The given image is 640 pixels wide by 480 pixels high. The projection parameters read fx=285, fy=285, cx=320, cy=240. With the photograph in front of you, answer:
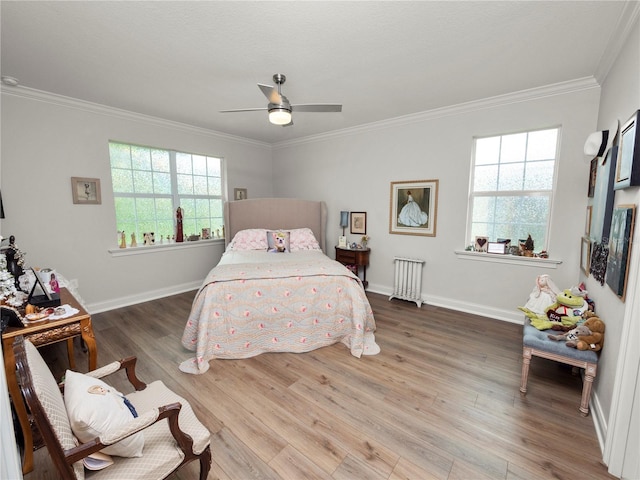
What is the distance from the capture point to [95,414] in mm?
1144

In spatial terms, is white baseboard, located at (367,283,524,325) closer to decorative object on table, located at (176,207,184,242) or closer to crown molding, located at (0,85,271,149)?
decorative object on table, located at (176,207,184,242)

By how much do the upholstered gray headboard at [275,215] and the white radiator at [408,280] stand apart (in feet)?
4.83

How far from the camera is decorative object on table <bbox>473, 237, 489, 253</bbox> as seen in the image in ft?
11.9

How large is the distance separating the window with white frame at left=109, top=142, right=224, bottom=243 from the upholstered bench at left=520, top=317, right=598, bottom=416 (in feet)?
15.5

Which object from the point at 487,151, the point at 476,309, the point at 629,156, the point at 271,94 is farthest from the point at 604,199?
the point at 271,94

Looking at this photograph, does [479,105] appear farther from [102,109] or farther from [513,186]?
[102,109]

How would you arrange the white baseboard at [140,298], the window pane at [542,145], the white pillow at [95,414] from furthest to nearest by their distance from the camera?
the white baseboard at [140,298] → the window pane at [542,145] → the white pillow at [95,414]

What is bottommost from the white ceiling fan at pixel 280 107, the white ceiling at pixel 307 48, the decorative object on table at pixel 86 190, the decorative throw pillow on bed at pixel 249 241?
the decorative throw pillow on bed at pixel 249 241

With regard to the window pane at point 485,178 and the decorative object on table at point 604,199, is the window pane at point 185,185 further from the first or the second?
the decorative object on table at point 604,199

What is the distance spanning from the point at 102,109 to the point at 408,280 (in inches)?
184

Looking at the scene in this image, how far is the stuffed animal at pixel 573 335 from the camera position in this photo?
79.7 inches

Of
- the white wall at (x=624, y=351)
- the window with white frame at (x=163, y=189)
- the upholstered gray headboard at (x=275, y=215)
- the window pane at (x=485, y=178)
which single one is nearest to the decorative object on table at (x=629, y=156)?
the white wall at (x=624, y=351)

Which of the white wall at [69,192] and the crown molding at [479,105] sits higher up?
the crown molding at [479,105]

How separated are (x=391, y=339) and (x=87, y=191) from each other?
413cm
